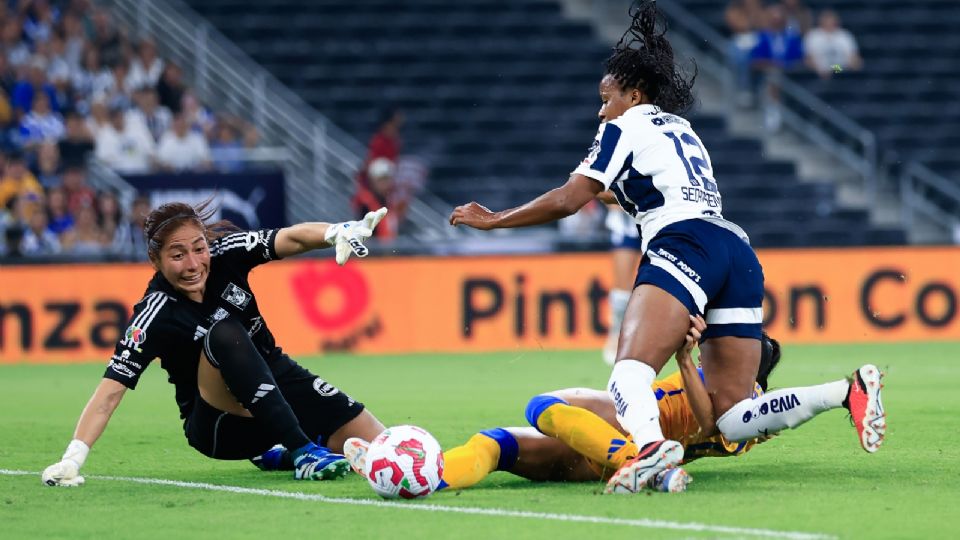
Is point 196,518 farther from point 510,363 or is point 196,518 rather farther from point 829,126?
point 829,126

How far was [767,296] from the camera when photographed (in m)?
18.8

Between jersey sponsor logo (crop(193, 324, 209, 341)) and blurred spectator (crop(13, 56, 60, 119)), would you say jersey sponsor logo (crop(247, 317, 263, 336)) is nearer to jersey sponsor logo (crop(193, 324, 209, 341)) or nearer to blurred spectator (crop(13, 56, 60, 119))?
jersey sponsor logo (crop(193, 324, 209, 341))

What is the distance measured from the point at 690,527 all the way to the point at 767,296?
1307 centimetres

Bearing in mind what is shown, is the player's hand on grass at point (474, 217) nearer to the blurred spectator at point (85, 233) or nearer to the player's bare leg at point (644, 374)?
the player's bare leg at point (644, 374)

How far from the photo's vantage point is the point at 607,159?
7301 millimetres

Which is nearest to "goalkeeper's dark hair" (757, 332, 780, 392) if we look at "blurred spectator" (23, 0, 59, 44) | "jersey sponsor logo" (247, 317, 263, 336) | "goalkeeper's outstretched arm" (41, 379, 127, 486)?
"jersey sponsor logo" (247, 317, 263, 336)

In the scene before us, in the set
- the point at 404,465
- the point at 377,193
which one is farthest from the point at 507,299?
the point at 404,465

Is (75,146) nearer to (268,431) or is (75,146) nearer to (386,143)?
(386,143)

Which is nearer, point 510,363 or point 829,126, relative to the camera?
point 510,363

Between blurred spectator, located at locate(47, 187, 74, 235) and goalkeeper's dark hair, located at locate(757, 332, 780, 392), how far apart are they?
12.5m

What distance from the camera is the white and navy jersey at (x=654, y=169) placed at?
7324mm

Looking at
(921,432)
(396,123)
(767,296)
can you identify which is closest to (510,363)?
(767,296)

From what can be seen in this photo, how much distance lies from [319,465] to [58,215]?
1198 centimetres

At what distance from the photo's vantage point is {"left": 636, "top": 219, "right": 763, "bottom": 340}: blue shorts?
23.6ft
